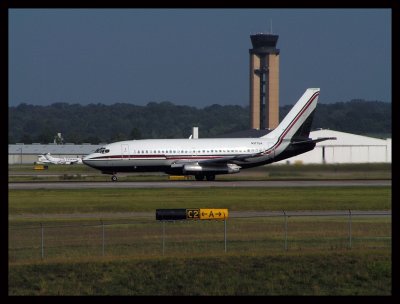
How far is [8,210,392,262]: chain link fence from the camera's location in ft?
119

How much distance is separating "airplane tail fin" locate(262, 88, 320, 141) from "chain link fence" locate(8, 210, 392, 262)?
3499cm

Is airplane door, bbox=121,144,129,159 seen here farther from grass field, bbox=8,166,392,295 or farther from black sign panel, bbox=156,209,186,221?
black sign panel, bbox=156,209,186,221

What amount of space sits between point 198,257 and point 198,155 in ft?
155

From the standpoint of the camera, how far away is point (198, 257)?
112ft

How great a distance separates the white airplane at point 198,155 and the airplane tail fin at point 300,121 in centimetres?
14

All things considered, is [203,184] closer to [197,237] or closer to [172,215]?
[172,215]

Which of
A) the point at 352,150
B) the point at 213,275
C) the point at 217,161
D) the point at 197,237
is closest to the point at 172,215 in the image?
the point at 197,237

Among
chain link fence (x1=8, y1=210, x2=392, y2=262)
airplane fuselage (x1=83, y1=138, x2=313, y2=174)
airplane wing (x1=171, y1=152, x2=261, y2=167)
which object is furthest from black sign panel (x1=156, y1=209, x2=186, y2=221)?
airplane wing (x1=171, y1=152, x2=261, y2=167)

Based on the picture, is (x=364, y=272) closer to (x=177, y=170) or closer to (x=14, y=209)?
(x=14, y=209)

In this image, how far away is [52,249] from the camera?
121 feet

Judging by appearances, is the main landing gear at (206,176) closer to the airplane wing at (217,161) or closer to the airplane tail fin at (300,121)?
the airplane wing at (217,161)

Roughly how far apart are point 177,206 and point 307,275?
2261cm

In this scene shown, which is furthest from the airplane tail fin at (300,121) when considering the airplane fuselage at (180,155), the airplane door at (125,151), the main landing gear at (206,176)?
the airplane door at (125,151)
